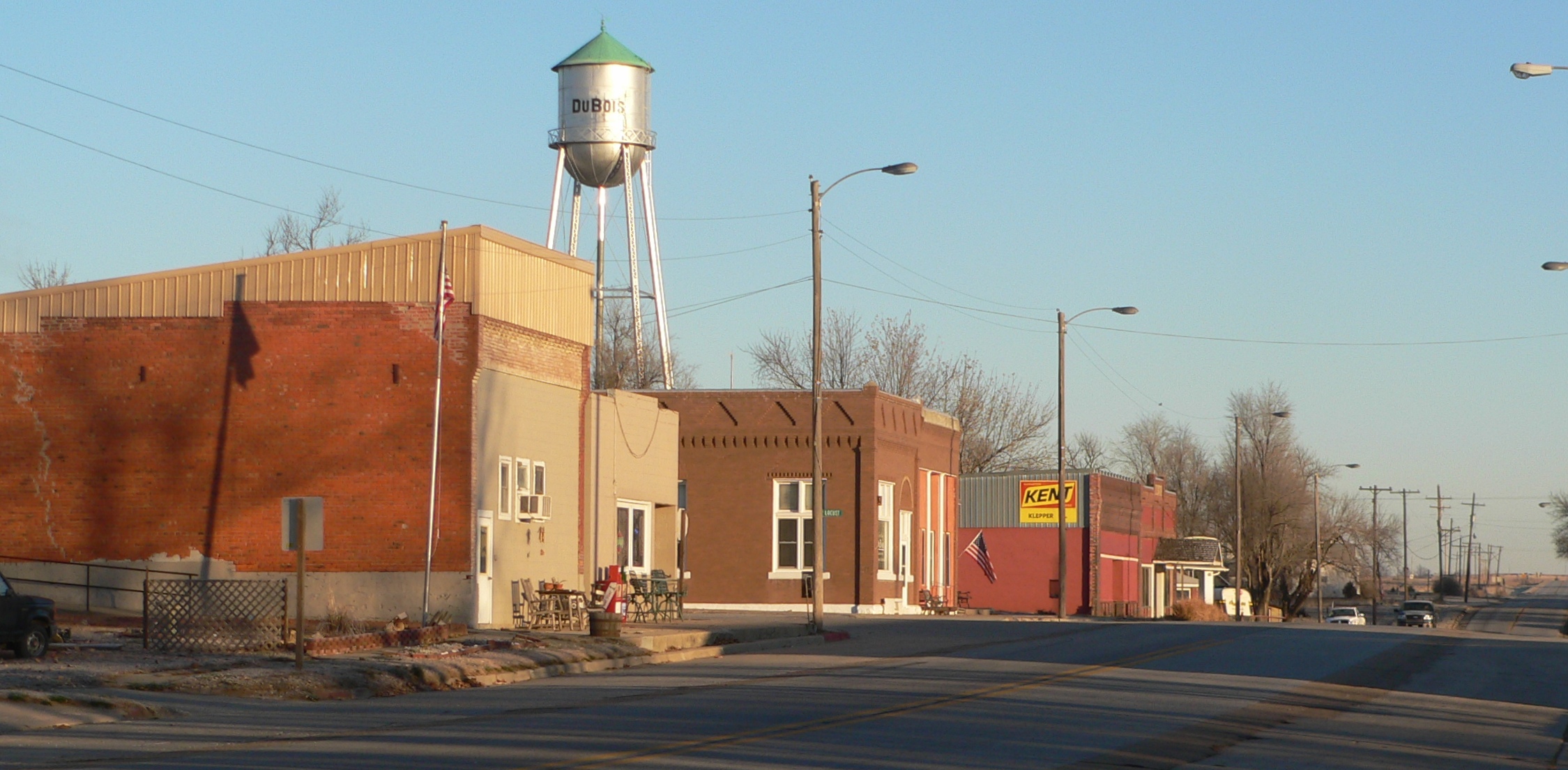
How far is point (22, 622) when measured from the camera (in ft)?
74.0

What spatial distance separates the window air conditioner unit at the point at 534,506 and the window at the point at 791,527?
15.1 meters

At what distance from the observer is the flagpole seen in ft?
99.6

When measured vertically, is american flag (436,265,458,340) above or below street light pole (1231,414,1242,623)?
above

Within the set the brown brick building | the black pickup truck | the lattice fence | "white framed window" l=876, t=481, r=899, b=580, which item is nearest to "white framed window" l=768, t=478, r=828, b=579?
"white framed window" l=876, t=481, r=899, b=580

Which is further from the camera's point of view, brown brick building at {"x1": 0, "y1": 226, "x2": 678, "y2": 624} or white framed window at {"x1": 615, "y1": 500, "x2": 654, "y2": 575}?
white framed window at {"x1": 615, "y1": 500, "x2": 654, "y2": 575}

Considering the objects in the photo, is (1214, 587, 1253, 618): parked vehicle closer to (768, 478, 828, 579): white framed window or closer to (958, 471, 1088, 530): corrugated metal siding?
(958, 471, 1088, 530): corrugated metal siding

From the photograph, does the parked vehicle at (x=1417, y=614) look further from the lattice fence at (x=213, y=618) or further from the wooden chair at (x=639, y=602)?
the lattice fence at (x=213, y=618)

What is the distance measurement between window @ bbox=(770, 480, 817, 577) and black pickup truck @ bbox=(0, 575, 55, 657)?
28.6 meters

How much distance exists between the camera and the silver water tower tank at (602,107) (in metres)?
53.1

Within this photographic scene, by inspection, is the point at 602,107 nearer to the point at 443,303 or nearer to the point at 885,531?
the point at 885,531

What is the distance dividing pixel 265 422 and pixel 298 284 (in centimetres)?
278

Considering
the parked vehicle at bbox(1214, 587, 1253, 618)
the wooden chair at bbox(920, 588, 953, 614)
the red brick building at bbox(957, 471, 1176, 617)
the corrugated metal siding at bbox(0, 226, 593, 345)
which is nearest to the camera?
the corrugated metal siding at bbox(0, 226, 593, 345)

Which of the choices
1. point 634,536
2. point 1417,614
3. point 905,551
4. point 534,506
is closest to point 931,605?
point 905,551

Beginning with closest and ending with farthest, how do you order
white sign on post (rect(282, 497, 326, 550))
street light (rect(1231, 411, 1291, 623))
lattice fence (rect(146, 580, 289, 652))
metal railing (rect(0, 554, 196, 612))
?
white sign on post (rect(282, 497, 326, 550)) < lattice fence (rect(146, 580, 289, 652)) < metal railing (rect(0, 554, 196, 612)) < street light (rect(1231, 411, 1291, 623))
